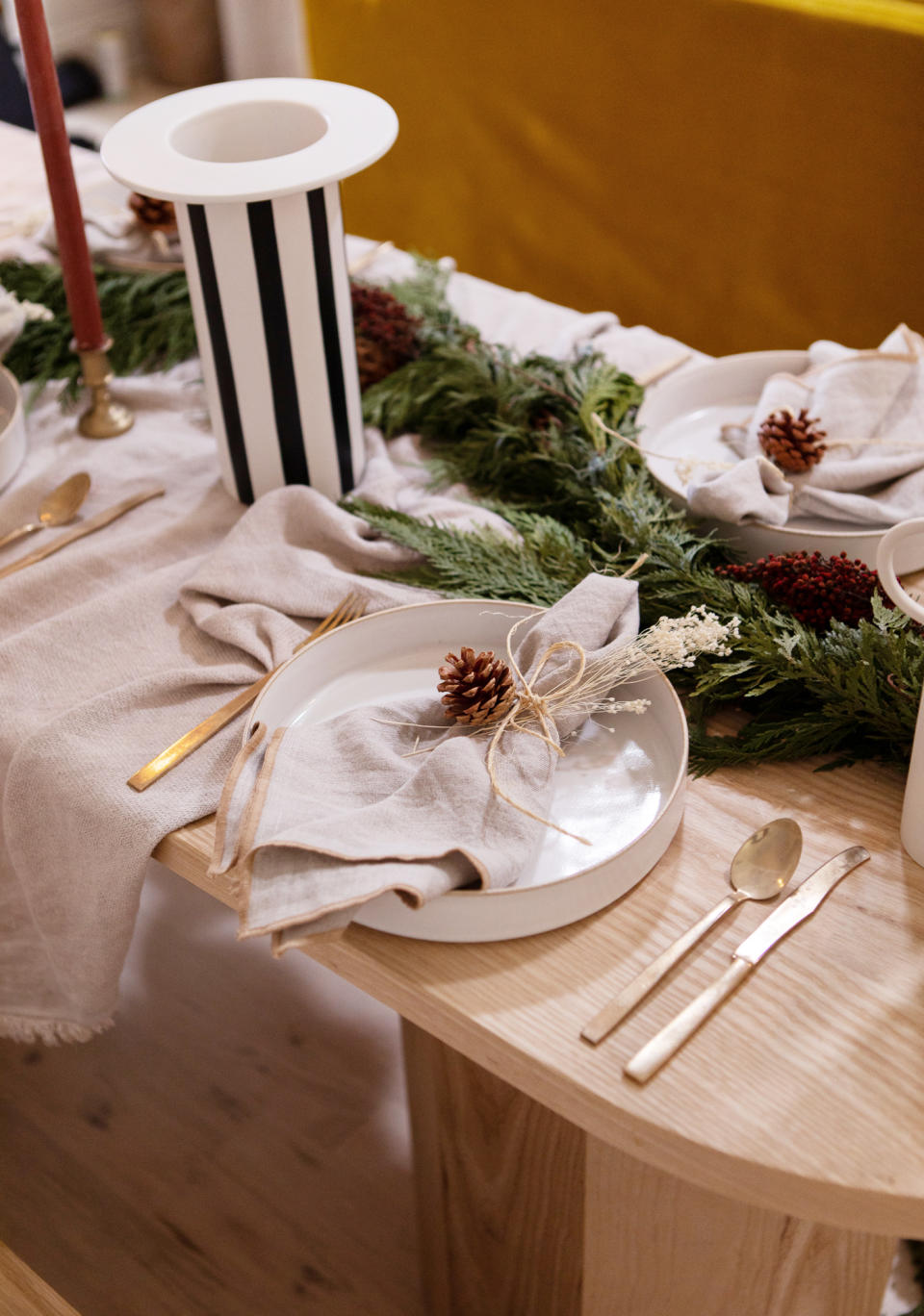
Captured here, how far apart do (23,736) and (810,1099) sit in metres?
0.51

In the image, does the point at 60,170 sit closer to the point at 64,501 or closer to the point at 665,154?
the point at 64,501

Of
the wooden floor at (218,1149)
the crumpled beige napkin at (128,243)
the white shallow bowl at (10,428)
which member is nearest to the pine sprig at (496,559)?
the white shallow bowl at (10,428)

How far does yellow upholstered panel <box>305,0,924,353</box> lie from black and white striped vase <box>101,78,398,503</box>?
987mm

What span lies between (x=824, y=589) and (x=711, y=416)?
29 cm

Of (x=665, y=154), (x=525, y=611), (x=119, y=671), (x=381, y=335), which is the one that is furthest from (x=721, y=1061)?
(x=665, y=154)

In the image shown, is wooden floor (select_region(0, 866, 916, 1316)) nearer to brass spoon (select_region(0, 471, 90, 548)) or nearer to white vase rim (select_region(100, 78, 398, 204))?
brass spoon (select_region(0, 471, 90, 548))

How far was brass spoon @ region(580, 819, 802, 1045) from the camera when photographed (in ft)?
1.84

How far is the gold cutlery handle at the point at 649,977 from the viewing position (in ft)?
1.82

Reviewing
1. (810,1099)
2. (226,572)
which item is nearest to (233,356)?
(226,572)

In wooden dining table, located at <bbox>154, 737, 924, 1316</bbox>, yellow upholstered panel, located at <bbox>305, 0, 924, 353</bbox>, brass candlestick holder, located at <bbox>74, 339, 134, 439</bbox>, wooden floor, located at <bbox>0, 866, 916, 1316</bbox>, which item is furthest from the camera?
yellow upholstered panel, located at <bbox>305, 0, 924, 353</bbox>

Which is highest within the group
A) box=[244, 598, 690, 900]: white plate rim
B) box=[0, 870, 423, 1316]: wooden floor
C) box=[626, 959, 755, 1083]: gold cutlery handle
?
box=[244, 598, 690, 900]: white plate rim

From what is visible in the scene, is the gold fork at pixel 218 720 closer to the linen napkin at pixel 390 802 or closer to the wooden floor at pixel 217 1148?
the linen napkin at pixel 390 802

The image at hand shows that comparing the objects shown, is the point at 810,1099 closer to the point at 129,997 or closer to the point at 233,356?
the point at 233,356

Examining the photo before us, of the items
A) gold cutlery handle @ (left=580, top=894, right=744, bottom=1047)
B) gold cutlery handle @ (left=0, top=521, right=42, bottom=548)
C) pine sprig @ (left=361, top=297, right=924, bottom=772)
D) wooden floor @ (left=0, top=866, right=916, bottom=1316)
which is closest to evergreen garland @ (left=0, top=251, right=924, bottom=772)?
pine sprig @ (left=361, top=297, right=924, bottom=772)
